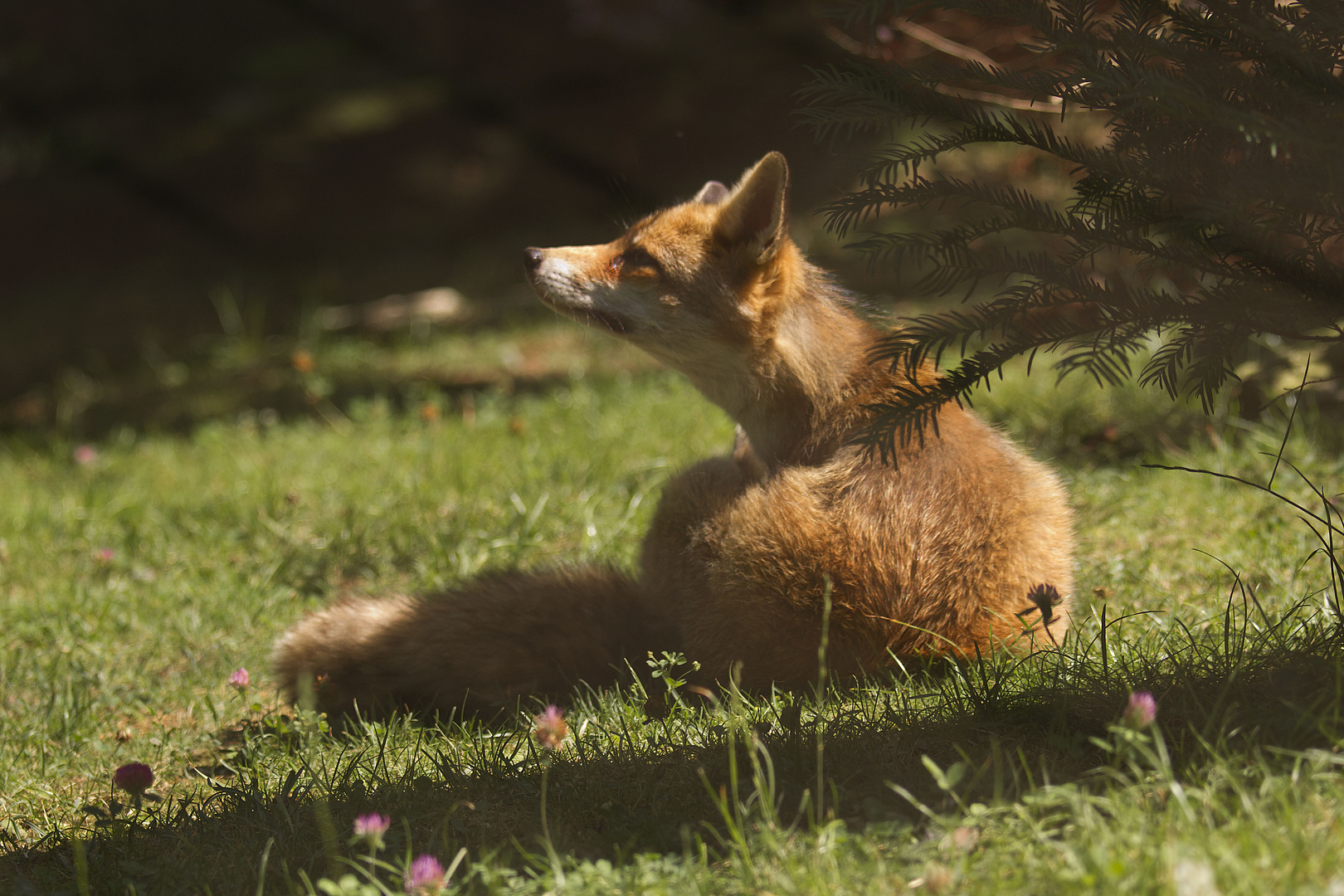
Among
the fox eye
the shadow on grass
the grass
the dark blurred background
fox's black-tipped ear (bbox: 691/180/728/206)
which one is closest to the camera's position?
the grass

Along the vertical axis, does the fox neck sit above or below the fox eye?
below

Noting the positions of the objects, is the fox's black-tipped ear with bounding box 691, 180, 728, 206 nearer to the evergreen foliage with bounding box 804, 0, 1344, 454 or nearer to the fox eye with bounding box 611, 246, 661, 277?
the fox eye with bounding box 611, 246, 661, 277

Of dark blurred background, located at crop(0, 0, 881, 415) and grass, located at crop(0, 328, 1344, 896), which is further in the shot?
dark blurred background, located at crop(0, 0, 881, 415)

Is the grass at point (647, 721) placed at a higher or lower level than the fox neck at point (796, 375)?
lower

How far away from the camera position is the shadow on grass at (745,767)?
230 centimetres

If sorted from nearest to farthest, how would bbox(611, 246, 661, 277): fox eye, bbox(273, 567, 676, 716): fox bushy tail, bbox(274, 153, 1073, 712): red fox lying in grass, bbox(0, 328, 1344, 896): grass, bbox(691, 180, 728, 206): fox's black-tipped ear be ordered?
bbox(0, 328, 1344, 896): grass
bbox(274, 153, 1073, 712): red fox lying in grass
bbox(273, 567, 676, 716): fox bushy tail
bbox(611, 246, 661, 277): fox eye
bbox(691, 180, 728, 206): fox's black-tipped ear

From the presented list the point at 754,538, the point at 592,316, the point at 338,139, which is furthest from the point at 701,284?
the point at 338,139

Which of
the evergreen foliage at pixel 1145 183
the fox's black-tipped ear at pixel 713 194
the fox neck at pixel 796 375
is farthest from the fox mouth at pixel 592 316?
the evergreen foliage at pixel 1145 183

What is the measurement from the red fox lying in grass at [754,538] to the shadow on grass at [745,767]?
0.65 ft

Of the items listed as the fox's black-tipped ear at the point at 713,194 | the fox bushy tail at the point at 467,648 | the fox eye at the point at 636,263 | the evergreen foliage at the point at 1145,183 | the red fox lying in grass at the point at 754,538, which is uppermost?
the evergreen foliage at the point at 1145,183

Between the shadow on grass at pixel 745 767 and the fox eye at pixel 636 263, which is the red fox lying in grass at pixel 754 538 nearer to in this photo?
the fox eye at pixel 636 263

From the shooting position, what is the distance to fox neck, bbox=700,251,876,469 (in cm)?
341

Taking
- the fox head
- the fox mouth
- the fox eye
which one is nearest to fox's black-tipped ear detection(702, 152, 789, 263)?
the fox head

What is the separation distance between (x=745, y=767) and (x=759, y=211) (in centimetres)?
182
